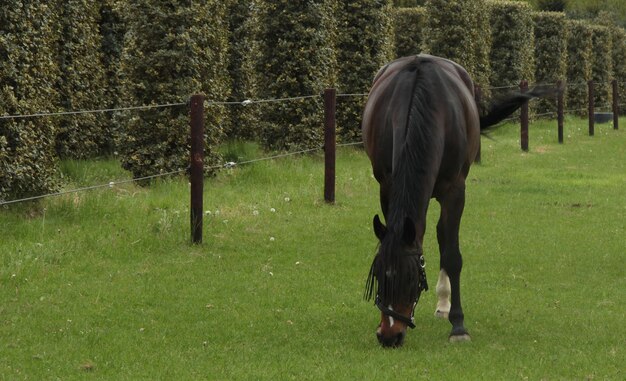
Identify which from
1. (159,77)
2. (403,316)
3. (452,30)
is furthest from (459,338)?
(452,30)

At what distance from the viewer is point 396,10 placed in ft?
101

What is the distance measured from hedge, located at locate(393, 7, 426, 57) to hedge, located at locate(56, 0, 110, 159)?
14.8 metres

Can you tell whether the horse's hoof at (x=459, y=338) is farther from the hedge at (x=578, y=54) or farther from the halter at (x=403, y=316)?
the hedge at (x=578, y=54)

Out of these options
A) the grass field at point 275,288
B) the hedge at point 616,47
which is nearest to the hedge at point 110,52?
the grass field at point 275,288

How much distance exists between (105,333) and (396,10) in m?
24.4

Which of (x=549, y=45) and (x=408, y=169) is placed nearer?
(x=408, y=169)

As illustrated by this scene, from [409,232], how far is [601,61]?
119ft

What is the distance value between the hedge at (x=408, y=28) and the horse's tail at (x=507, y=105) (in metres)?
21.0

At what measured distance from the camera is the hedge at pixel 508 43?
31.8 metres

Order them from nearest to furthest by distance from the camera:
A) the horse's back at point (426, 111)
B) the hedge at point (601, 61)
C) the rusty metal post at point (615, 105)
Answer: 1. the horse's back at point (426, 111)
2. the rusty metal post at point (615, 105)
3. the hedge at point (601, 61)

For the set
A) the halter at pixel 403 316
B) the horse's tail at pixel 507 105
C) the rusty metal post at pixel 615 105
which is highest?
the horse's tail at pixel 507 105

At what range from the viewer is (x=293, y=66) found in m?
18.7

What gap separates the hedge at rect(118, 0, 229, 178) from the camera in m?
14.5

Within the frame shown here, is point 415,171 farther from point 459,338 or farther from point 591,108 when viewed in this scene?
point 591,108
